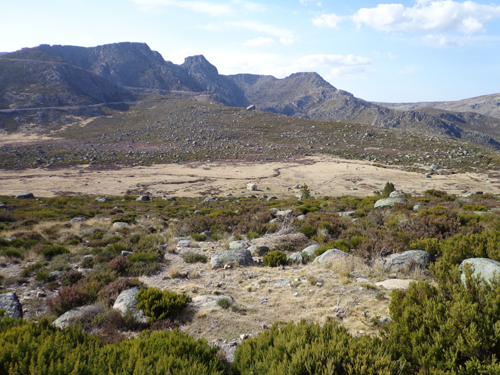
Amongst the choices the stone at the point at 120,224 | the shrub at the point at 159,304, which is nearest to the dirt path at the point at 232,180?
the stone at the point at 120,224

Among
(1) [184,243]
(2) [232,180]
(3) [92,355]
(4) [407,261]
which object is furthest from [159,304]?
(2) [232,180]

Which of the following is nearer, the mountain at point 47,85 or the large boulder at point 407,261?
the large boulder at point 407,261

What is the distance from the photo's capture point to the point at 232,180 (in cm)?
4275

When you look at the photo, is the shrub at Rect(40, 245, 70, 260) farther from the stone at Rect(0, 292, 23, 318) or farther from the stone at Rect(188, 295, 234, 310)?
the stone at Rect(188, 295, 234, 310)

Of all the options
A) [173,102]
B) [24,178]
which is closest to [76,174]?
[24,178]

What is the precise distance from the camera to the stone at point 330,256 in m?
8.38

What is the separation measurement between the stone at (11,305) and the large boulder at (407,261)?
9929 millimetres

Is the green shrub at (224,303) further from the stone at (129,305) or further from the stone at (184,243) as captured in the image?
the stone at (184,243)

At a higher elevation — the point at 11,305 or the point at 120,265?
the point at 11,305

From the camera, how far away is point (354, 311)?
558 centimetres

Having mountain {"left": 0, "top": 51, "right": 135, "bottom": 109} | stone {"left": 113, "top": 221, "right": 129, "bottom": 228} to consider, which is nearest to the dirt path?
stone {"left": 113, "top": 221, "right": 129, "bottom": 228}

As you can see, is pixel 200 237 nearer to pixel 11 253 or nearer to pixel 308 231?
pixel 308 231

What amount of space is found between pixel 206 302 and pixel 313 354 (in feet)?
12.1

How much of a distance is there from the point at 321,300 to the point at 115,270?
6.87 meters
